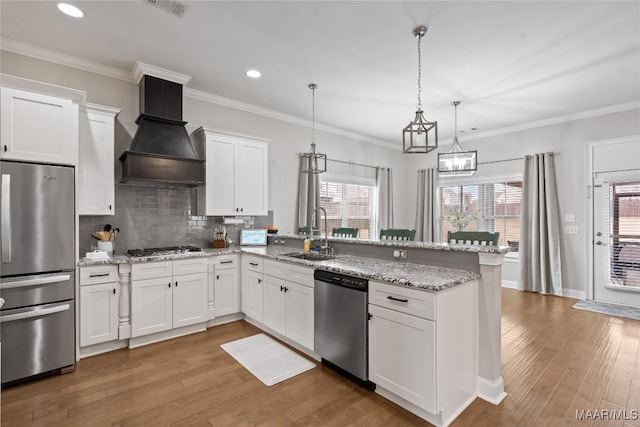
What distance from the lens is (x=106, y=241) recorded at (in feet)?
11.0

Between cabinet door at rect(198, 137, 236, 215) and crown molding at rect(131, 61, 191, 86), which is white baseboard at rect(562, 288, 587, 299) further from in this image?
crown molding at rect(131, 61, 191, 86)

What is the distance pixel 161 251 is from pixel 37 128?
1645 millimetres

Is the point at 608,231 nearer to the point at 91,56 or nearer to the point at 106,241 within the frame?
the point at 106,241

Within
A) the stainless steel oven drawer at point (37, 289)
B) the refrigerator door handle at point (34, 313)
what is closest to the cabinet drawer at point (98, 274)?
the stainless steel oven drawer at point (37, 289)

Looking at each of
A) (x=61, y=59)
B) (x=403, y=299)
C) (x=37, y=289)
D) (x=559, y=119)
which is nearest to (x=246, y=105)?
(x=61, y=59)

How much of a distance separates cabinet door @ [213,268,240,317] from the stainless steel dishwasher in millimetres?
1536

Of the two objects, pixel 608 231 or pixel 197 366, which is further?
pixel 608 231

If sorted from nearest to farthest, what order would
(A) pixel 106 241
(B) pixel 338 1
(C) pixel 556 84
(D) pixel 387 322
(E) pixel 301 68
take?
(D) pixel 387 322, (B) pixel 338 1, (A) pixel 106 241, (E) pixel 301 68, (C) pixel 556 84

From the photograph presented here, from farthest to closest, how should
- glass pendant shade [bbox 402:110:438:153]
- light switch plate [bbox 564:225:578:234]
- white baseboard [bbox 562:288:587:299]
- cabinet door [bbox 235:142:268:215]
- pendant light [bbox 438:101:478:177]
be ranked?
light switch plate [bbox 564:225:578:234]
white baseboard [bbox 562:288:587:299]
cabinet door [bbox 235:142:268:215]
pendant light [bbox 438:101:478:177]
glass pendant shade [bbox 402:110:438:153]

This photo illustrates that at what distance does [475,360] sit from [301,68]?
3398 millimetres

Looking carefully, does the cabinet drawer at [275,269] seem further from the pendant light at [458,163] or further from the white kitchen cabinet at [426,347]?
the pendant light at [458,163]

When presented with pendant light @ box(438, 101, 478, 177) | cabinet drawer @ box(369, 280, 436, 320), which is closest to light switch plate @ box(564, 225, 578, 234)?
pendant light @ box(438, 101, 478, 177)

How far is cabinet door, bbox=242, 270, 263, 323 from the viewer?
3630 mm

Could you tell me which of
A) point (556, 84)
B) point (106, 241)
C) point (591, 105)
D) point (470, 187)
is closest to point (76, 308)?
point (106, 241)
